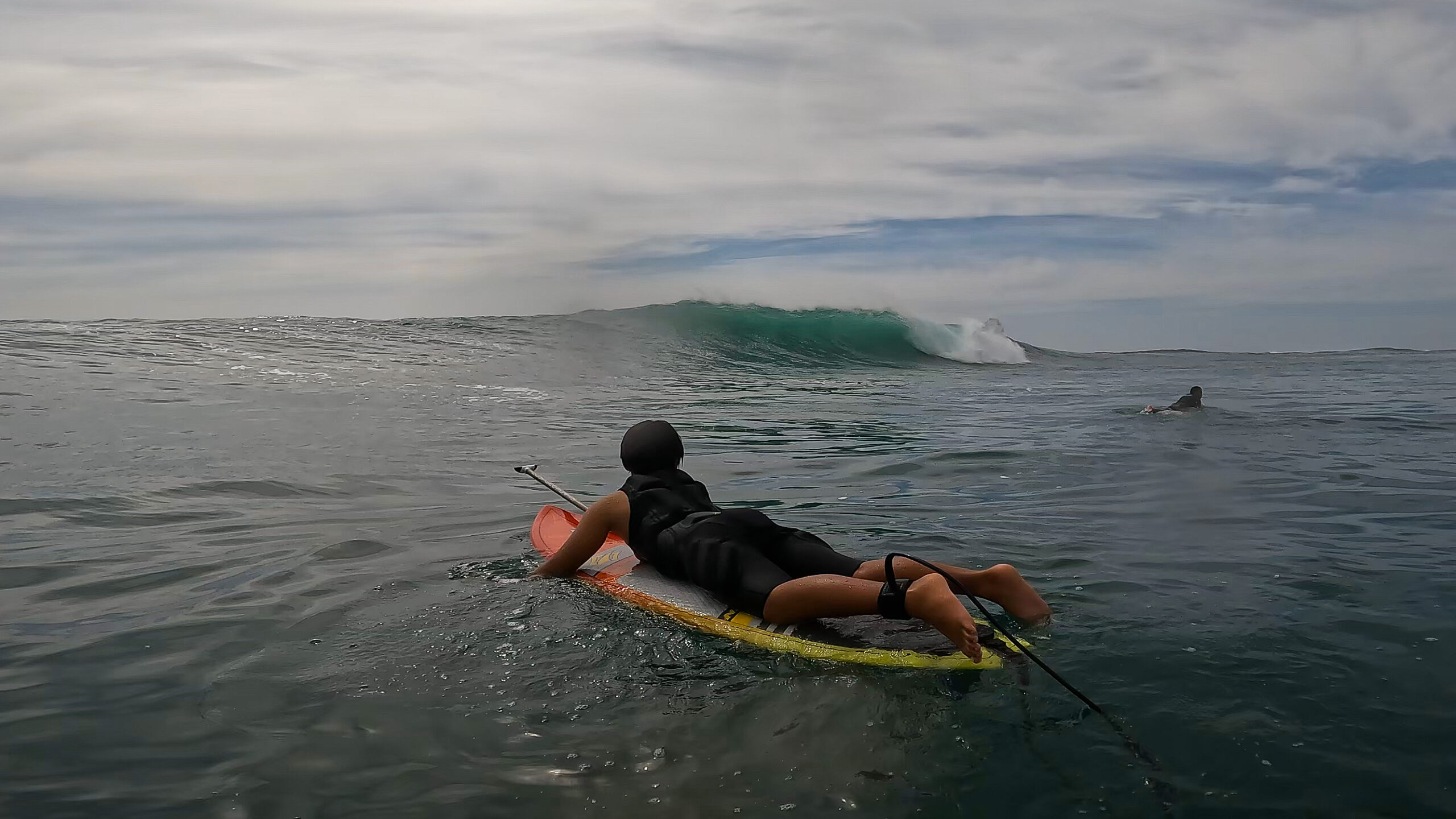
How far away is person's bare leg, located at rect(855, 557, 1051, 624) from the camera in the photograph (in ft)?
13.6

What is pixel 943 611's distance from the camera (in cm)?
346

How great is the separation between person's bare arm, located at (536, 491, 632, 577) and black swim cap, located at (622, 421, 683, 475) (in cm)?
19

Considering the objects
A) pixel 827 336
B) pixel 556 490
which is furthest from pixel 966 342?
pixel 556 490

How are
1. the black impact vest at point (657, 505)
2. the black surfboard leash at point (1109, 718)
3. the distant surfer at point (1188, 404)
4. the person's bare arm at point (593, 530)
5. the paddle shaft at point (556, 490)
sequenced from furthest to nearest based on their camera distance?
1. the distant surfer at point (1188, 404)
2. the paddle shaft at point (556, 490)
3. the person's bare arm at point (593, 530)
4. the black impact vest at point (657, 505)
5. the black surfboard leash at point (1109, 718)

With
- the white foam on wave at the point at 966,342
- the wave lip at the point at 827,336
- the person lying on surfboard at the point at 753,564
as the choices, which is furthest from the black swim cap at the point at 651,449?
the white foam on wave at the point at 966,342

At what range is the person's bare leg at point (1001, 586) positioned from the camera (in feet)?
A: 13.6

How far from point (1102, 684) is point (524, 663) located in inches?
91.8

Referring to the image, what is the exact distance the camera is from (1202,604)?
451 cm

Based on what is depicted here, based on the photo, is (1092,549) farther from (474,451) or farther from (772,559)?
(474,451)

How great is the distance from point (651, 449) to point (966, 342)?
32.8 m

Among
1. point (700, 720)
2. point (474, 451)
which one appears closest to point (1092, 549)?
point (700, 720)

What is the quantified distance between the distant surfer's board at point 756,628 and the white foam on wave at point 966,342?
31.1 meters

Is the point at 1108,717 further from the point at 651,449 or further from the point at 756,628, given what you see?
the point at 651,449

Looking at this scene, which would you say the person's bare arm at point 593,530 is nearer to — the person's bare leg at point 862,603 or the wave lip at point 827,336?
the person's bare leg at point 862,603
